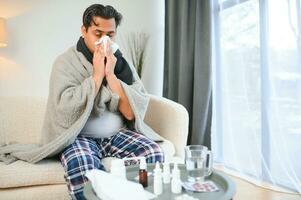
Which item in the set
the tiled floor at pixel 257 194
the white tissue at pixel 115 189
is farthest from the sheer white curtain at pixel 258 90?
the white tissue at pixel 115 189

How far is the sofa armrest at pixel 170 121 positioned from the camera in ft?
5.51

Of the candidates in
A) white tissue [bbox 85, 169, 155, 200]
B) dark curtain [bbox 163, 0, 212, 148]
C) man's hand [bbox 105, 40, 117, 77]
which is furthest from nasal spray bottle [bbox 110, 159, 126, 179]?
dark curtain [bbox 163, 0, 212, 148]

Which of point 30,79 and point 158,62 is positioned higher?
point 158,62

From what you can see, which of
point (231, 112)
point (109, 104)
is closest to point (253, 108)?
point (231, 112)

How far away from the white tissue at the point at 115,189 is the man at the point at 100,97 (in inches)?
15.1

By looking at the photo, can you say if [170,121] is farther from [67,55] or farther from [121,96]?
[67,55]

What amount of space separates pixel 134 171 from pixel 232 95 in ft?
4.57

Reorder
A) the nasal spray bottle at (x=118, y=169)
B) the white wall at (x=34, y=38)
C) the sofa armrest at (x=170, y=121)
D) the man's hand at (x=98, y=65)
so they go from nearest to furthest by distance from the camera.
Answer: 1. the nasal spray bottle at (x=118, y=169)
2. the man's hand at (x=98, y=65)
3. the sofa armrest at (x=170, y=121)
4. the white wall at (x=34, y=38)

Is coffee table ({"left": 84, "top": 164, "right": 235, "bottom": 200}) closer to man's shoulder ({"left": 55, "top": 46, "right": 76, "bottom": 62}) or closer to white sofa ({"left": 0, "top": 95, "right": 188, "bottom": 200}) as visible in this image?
white sofa ({"left": 0, "top": 95, "right": 188, "bottom": 200})

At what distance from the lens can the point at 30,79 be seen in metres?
2.58

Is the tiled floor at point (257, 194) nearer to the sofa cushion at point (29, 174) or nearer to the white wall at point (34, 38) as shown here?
the sofa cushion at point (29, 174)

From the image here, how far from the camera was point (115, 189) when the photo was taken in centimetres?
94

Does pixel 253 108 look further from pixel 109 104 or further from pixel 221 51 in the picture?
pixel 109 104

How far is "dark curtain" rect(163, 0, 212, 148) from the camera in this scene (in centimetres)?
249
